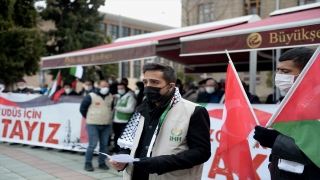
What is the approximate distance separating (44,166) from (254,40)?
15.9 ft

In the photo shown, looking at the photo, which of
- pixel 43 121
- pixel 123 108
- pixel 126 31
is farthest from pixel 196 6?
pixel 126 31

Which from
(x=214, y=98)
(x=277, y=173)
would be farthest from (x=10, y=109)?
(x=277, y=173)

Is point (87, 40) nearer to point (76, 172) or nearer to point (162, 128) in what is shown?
point (76, 172)

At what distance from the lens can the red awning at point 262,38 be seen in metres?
4.62

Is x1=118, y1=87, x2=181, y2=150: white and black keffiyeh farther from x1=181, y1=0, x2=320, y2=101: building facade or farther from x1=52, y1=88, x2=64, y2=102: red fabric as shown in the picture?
x1=181, y1=0, x2=320, y2=101: building facade

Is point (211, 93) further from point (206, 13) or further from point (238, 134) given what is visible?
point (206, 13)

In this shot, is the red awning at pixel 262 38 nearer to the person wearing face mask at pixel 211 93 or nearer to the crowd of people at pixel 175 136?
the person wearing face mask at pixel 211 93

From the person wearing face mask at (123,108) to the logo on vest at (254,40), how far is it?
125 inches

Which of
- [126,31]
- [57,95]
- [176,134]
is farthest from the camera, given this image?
[126,31]

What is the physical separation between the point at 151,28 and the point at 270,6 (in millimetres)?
41491

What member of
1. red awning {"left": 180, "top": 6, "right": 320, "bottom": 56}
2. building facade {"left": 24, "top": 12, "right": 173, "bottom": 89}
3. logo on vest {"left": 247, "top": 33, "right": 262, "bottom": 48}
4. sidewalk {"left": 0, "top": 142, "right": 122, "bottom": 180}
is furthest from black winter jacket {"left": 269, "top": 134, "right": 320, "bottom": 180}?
building facade {"left": 24, "top": 12, "right": 173, "bottom": 89}

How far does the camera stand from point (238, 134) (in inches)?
108

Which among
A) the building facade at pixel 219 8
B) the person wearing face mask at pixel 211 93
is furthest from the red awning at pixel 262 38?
the building facade at pixel 219 8

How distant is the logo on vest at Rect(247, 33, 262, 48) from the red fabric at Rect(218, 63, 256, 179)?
2.44m
